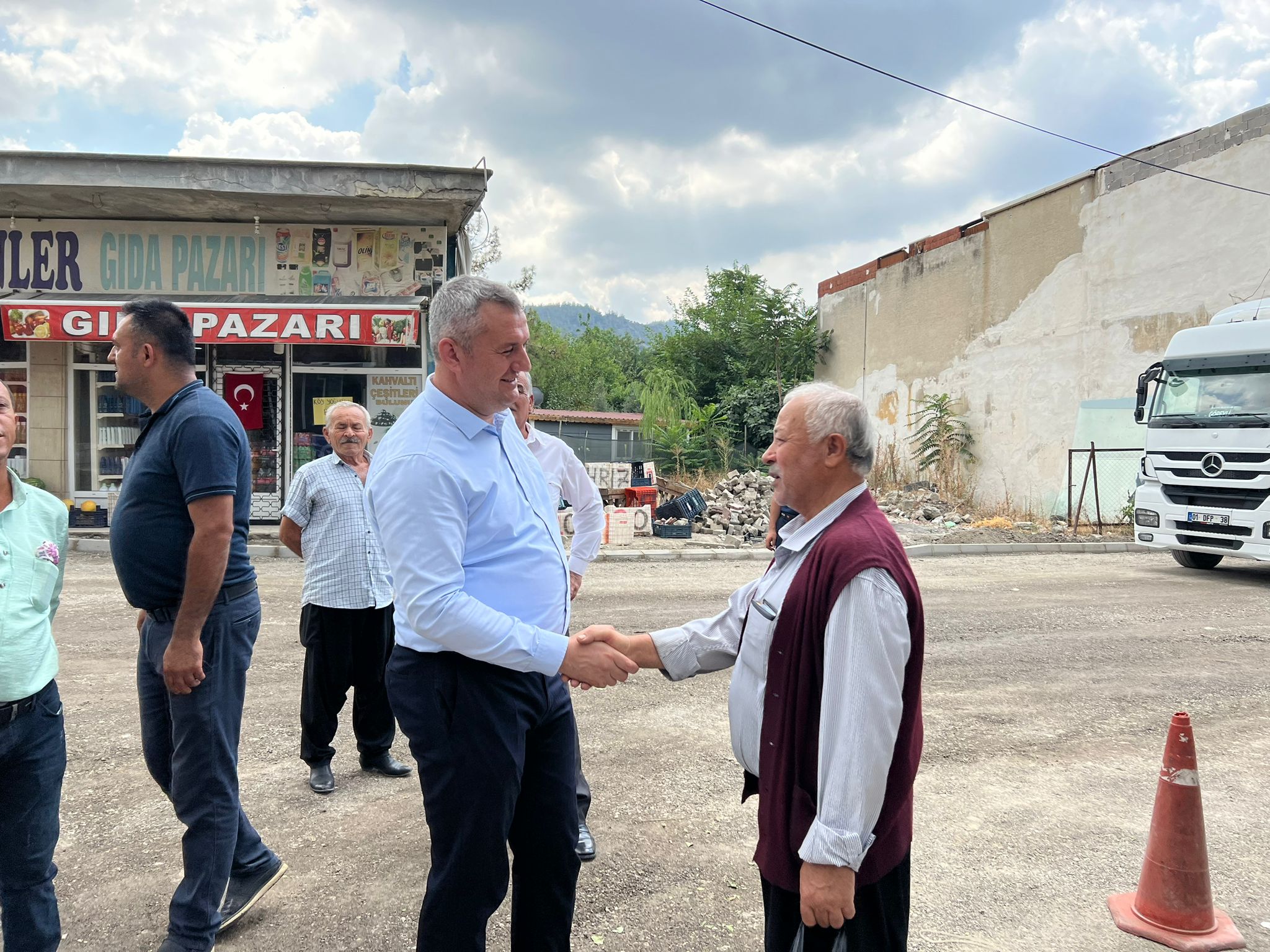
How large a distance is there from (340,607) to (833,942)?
2998mm

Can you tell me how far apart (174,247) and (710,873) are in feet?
46.8

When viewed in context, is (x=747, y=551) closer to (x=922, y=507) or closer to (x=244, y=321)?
(x=922, y=507)

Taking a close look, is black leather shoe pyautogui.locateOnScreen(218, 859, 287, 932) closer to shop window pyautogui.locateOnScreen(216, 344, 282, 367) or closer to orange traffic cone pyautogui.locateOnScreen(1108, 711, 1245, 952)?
orange traffic cone pyautogui.locateOnScreen(1108, 711, 1245, 952)

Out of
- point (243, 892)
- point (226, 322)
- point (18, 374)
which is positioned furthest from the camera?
point (18, 374)

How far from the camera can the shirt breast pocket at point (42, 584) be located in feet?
8.16

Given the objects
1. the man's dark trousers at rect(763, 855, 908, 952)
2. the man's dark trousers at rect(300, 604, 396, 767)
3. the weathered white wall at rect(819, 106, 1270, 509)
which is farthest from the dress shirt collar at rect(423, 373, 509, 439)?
the weathered white wall at rect(819, 106, 1270, 509)

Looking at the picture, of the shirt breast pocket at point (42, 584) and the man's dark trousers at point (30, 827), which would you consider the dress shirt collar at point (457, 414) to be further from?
the man's dark trousers at point (30, 827)

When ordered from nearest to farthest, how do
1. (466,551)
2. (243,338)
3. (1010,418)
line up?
(466,551)
(243,338)
(1010,418)

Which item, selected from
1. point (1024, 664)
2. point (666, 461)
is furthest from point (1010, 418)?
point (1024, 664)

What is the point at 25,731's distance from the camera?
2.38 metres

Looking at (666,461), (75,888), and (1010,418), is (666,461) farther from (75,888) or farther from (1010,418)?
(75,888)

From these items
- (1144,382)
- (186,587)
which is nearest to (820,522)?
(186,587)

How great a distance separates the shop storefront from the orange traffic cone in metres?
12.3

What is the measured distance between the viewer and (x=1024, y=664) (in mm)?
6754
